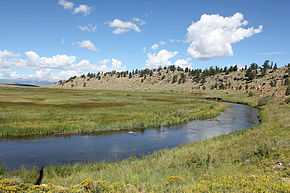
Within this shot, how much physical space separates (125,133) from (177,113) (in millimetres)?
18380

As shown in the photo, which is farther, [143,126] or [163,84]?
[163,84]

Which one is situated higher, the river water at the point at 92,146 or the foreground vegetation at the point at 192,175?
the foreground vegetation at the point at 192,175

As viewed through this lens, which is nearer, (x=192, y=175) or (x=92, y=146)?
(x=192, y=175)

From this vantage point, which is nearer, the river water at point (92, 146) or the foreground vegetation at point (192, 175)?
the foreground vegetation at point (192, 175)

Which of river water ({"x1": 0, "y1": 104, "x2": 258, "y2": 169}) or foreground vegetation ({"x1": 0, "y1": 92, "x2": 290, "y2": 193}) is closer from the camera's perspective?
foreground vegetation ({"x1": 0, "y1": 92, "x2": 290, "y2": 193})

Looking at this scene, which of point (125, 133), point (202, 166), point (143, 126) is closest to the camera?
point (202, 166)

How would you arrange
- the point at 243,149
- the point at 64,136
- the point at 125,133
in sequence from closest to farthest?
the point at 243,149, the point at 64,136, the point at 125,133

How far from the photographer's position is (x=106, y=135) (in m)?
37.1

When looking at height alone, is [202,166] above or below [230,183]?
below

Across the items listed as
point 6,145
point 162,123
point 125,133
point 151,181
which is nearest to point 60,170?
point 151,181

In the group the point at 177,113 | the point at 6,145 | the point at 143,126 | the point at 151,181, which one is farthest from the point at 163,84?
the point at 151,181

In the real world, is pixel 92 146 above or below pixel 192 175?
below

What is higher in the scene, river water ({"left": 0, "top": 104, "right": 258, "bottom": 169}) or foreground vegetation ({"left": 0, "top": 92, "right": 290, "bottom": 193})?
foreground vegetation ({"left": 0, "top": 92, "right": 290, "bottom": 193})

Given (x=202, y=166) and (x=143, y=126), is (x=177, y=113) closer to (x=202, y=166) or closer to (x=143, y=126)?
(x=143, y=126)
